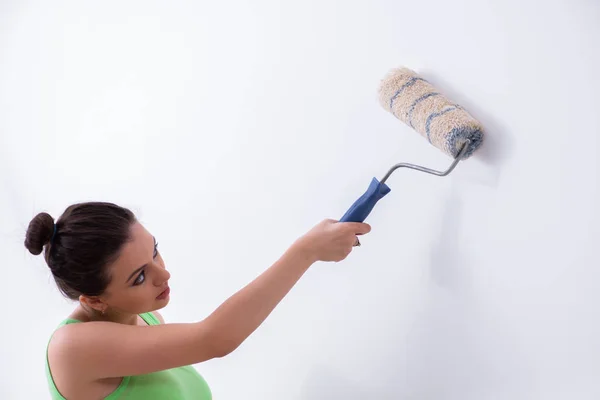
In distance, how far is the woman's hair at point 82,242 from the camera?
798 mm

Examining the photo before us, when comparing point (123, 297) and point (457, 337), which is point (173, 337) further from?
point (457, 337)

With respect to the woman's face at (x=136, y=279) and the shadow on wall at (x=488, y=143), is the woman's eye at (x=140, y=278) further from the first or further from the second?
the shadow on wall at (x=488, y=143)

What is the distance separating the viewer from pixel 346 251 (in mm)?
848

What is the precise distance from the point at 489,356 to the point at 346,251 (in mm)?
244

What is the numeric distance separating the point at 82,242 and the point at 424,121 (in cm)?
45

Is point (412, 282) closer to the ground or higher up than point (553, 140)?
closer to the ground

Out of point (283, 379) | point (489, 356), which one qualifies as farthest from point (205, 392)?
point (489, 356)

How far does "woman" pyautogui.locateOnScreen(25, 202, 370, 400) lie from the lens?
2.58 ft

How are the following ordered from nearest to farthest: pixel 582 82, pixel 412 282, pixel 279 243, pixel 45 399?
1. pixel 582 82
2. pixel 412 282
3. pixel 279 243
4. pixel 45 399

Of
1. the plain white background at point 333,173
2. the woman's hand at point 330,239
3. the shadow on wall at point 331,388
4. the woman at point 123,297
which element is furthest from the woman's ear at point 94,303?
the shadow on wall at point 331,388

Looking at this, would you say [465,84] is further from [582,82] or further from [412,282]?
[412,282]

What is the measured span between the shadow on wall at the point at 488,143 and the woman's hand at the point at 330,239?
0.56 ft

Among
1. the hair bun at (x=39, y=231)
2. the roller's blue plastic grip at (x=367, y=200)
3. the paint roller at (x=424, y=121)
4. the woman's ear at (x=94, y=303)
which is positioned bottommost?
the woman's ear at (x=94, y=303)

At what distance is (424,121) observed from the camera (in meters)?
0.83
